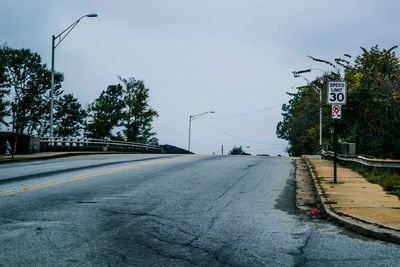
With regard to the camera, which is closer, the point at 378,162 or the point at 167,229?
the point at 167,229

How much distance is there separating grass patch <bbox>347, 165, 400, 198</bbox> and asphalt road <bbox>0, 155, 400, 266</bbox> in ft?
7.80

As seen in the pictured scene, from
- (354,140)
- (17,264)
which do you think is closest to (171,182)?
(17,264)

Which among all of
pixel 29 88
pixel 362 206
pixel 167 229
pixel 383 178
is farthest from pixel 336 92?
pixel 29 88

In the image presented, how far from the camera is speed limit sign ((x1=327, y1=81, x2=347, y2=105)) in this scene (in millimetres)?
11367

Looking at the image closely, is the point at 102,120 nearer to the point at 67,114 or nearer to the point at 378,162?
the point at 67,114

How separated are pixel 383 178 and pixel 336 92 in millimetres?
3134

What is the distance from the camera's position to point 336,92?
451 inches

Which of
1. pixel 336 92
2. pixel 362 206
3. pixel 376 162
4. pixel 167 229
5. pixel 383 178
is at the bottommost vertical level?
pixel 167 229

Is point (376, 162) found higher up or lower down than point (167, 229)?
higher up

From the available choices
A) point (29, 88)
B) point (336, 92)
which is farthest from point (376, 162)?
point (29, 88)

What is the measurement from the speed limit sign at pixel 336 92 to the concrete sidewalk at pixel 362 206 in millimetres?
2313

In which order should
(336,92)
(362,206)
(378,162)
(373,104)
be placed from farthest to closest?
(373,104) < (378,162) < (336,92) < (362,206)

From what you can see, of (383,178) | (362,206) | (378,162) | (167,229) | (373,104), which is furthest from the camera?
(373,104)

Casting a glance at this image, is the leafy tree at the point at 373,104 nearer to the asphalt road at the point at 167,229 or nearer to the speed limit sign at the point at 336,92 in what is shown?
the speed limit sign at the point at 336,92
